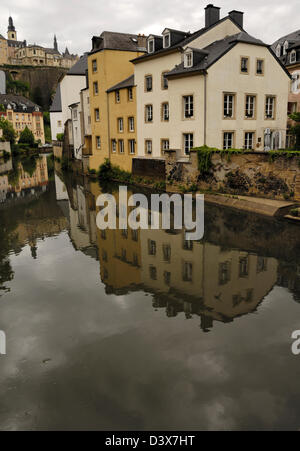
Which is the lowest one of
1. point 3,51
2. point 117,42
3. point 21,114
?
point 117,42

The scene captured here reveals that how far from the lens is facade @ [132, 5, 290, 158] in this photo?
25.2 metres

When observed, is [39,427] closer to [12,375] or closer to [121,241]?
[12,375]

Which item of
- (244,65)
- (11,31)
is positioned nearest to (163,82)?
(244,65)

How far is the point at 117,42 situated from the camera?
1387 inches

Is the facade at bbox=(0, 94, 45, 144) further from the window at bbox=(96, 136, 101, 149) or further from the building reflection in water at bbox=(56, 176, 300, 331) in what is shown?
the building reflection in water at bbox=(56, 176, 300, 331)

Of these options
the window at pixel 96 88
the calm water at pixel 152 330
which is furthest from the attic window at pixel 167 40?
the calm water at pixel 152 330

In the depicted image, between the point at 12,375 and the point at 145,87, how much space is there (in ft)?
93.3

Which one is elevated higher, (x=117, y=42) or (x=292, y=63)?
(x=117, y=42)

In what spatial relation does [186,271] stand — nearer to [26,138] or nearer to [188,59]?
[188,59]

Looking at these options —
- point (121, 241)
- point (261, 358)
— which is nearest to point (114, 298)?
point (261, 358)

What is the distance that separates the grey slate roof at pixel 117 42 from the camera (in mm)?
34688

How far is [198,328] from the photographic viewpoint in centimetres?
825

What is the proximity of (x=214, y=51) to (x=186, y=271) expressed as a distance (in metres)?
20.3

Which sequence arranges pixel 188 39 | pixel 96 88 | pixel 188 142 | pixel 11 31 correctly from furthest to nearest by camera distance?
pixel 11 31 < pixel 96 88 < pixel 188 39 < pixel 188 142
